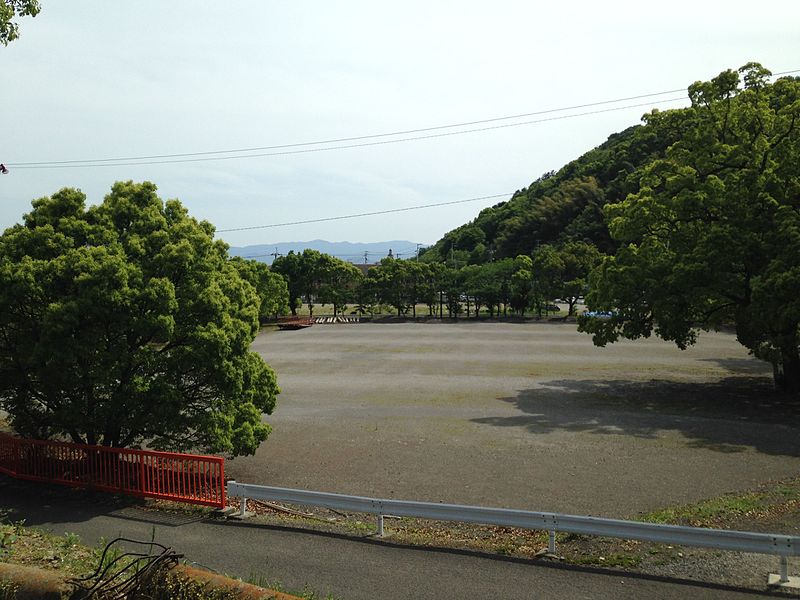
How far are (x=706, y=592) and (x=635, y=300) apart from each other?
18.7 meters

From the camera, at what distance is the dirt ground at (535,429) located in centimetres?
1321

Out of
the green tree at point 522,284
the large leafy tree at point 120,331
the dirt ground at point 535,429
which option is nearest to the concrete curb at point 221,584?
the large leafy tree at point 120,331

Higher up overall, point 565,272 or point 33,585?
point 565,272

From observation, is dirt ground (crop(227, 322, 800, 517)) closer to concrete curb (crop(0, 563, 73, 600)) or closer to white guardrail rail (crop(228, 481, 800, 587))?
white guardrail rail (crop(228, 481, 800, 587))

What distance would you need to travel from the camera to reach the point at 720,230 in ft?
69.9

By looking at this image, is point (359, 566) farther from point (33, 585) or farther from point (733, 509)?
point (733, 509)

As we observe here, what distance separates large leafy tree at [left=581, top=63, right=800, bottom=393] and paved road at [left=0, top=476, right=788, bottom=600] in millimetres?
15670

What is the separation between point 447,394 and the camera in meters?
24.6

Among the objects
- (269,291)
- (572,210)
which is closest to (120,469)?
(269,291)

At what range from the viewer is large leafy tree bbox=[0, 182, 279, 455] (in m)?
11.7

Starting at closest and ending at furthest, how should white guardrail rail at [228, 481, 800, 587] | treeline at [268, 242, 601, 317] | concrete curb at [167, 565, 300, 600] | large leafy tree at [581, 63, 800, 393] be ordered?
concrete curb at [167, 565, 300, 600] < white guardrail rail at [228, 481, 800, 587] < large leafy tree at [581, 63, 800, 393] < treeline at [268, 242, 601, 317]

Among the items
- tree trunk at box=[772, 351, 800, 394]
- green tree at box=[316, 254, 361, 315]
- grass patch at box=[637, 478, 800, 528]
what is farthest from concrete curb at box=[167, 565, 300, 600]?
green tree at box=[316, 254, 361, 315]

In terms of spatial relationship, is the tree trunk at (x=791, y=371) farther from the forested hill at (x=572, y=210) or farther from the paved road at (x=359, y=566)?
the forested hill at (x=572, y=210)

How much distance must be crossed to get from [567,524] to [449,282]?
58.5 metres
